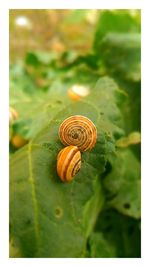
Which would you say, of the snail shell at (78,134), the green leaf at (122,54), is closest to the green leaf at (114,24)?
the green leaf at (122,54)

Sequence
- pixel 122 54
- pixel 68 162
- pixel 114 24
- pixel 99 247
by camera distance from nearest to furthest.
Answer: pixel 68 162 < pixel 99 247 < pixel 122 54 < pixel 114 24

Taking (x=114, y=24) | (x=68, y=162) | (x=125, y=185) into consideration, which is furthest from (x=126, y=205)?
(x=114, y=24)

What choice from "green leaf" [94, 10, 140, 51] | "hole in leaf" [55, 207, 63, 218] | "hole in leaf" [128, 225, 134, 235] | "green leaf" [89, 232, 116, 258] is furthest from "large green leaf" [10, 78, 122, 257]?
"green leaf" [94, 10, 140, 51]

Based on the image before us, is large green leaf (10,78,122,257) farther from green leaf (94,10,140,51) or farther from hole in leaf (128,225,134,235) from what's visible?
green leaf (94,10,140,51)

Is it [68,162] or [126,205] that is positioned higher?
[68,162]

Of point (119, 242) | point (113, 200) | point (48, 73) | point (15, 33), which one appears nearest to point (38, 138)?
point (113, 200)

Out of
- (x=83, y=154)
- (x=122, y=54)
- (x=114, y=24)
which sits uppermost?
(x=114, y=24)

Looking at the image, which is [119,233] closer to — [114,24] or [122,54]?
[122,54]
